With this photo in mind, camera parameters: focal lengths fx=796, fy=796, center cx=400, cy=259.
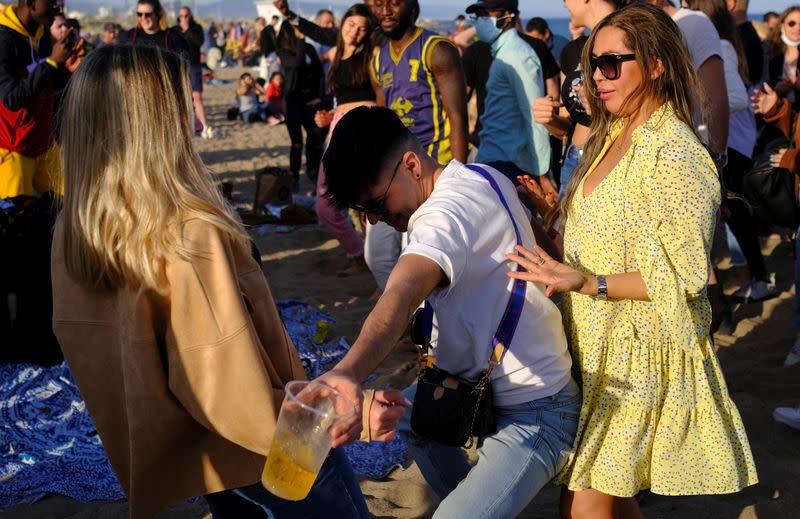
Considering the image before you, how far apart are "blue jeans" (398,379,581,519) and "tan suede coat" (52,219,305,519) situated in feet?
1.62

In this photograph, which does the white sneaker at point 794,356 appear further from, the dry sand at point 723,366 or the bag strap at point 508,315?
the bag strap at point 508,315

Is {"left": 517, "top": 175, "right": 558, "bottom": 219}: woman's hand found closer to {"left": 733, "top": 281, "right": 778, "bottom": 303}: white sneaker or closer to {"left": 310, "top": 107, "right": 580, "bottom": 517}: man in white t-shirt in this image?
{"left": 310, "top": 107, "right": 580, "bottom": 517}: man in white t-shirt

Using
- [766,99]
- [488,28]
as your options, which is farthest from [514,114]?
[766,99]

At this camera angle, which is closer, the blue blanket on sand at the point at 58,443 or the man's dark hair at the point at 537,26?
the blue blanket on sand at the point at 58,443

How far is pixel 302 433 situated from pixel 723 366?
369 cm

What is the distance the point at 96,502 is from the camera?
11.3ft

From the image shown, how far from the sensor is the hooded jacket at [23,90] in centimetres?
472

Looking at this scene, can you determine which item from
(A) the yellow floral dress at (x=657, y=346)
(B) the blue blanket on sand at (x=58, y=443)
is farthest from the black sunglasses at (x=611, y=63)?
(B) the blue blanket on sand at (x=58, y=443)

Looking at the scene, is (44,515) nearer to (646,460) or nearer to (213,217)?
(213,217)

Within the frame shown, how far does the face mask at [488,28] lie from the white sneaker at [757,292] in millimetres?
2460

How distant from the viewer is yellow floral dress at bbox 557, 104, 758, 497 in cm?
205

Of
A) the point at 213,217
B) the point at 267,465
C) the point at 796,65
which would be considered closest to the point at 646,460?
the point at 267,465

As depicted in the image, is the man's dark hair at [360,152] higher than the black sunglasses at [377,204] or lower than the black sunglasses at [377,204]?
higher

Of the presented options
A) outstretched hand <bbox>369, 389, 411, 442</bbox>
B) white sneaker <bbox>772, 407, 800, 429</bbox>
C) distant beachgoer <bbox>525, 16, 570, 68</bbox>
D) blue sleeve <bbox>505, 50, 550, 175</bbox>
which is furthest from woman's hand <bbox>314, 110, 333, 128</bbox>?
outstretched hand <bbox>369, 389, 411, 442</bbox>
